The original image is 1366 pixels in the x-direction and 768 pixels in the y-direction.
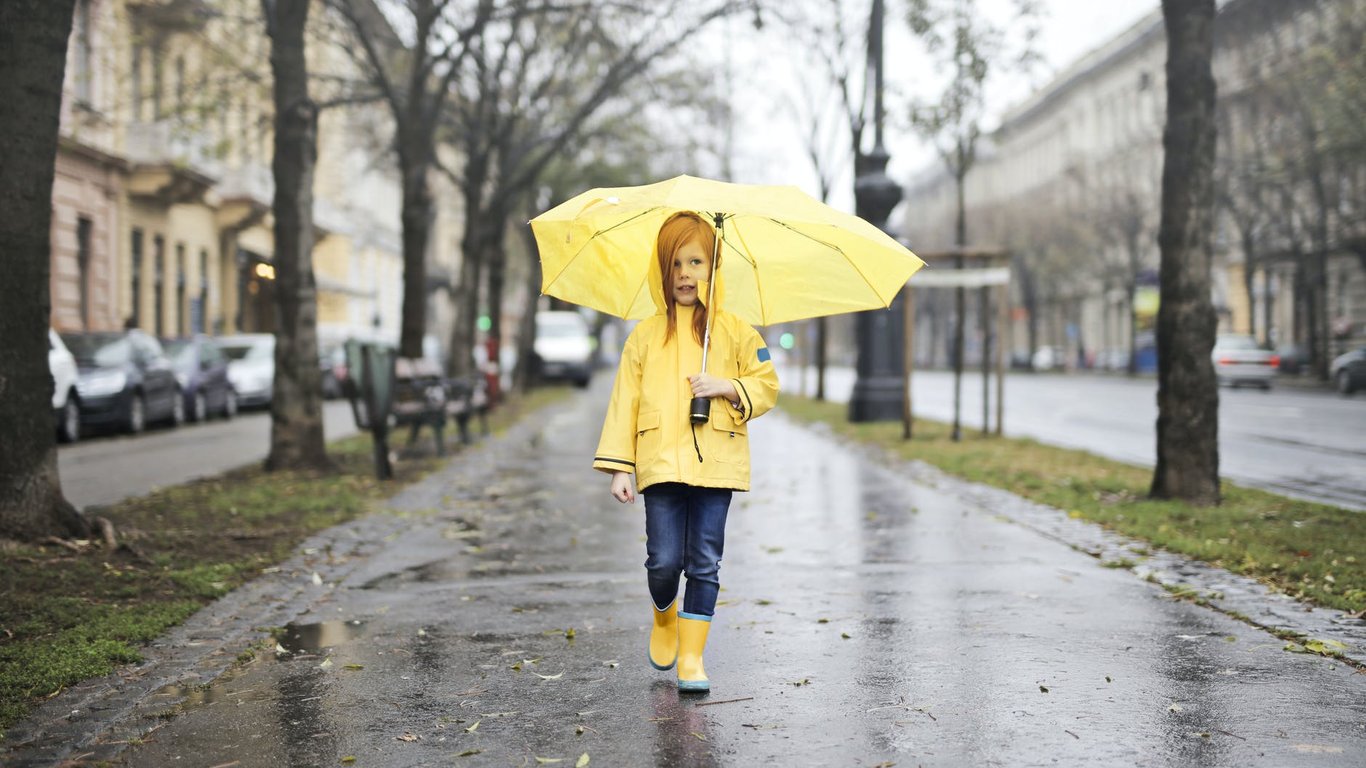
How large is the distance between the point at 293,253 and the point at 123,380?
28.6 feet

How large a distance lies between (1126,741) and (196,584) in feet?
14.8

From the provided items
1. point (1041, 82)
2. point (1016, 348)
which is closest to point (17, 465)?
point (1041, 82)

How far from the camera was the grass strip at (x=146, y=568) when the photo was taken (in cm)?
534

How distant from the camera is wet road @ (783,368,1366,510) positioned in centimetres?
1290

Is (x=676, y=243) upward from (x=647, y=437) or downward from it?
upward

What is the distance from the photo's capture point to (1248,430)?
19453 millimetres

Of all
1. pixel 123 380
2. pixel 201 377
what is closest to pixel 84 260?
pixel 201 377

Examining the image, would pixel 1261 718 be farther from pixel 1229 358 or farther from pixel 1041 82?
pixel 1229 358

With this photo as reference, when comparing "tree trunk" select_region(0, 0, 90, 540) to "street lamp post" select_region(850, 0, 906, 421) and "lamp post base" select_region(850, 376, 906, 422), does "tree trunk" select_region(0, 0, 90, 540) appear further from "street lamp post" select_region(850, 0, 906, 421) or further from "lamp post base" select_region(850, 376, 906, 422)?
"lamp post base" select_region(850, 376, 906, 422)

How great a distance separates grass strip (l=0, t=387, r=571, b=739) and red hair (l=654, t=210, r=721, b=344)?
2436 mm

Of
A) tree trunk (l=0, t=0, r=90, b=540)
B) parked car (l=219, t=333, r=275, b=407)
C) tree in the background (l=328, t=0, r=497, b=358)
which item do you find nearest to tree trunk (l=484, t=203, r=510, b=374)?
parked car (l=219, t=333, r=275, b=407)

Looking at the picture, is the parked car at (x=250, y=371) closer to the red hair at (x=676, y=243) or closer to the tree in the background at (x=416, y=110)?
the tree in the background at (x=416, y=110)

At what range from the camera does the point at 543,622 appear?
20.8 feet

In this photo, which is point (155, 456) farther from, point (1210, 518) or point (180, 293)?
point (180, 293)
